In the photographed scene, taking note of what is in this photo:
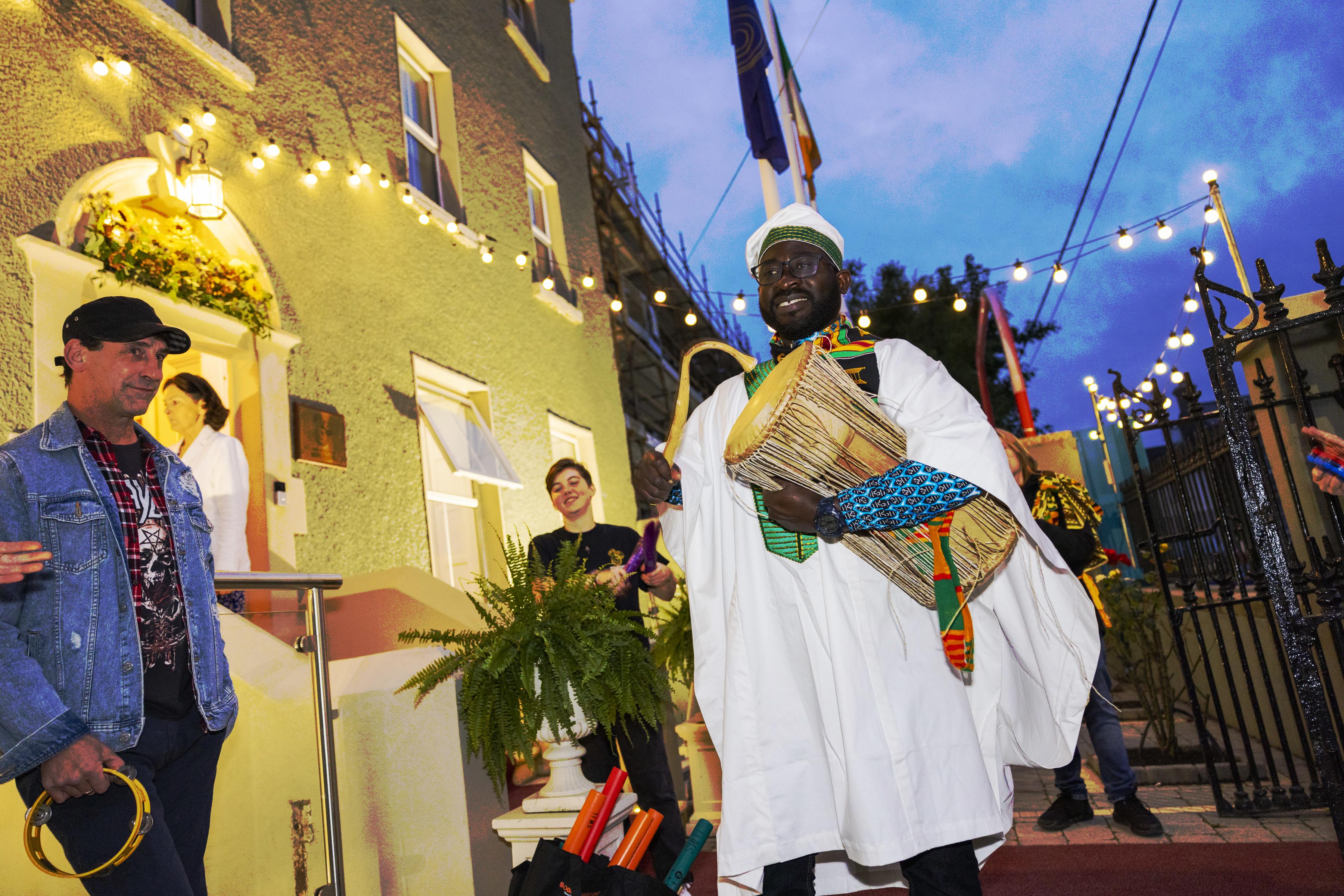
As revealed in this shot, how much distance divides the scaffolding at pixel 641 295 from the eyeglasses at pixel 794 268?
9529mm

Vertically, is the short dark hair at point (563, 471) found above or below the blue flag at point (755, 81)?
below

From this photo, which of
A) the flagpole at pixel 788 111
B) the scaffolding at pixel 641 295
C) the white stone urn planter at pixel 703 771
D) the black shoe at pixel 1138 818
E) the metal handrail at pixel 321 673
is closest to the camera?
the metal handrail at pixel 321 673

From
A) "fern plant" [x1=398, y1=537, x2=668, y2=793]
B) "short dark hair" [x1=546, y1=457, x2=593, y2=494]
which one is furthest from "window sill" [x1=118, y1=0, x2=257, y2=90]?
"fern plant" [x1=398, y1=537, x2=668, y2=793]

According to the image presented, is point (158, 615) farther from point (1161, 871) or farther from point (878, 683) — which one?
point (1161, 871)

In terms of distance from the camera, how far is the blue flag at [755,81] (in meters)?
8.20

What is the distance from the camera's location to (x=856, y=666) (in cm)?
184

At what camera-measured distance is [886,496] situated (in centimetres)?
182

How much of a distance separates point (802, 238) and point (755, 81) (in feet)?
22.7

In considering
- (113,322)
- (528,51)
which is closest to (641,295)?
(528,51)

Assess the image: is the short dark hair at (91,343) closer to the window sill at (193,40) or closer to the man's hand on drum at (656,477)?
the man's hand on drum at (656,477)

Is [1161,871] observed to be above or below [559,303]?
below

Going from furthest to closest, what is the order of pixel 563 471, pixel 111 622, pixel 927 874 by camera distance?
pixel 563 471
pixel 111 622
pixel 927 874

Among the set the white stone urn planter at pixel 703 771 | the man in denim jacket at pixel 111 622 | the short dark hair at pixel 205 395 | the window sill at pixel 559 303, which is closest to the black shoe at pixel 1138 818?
the white stone urn planter at pixel 703 771

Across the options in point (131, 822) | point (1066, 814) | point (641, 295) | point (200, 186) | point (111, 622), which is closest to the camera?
point (131, 822)
